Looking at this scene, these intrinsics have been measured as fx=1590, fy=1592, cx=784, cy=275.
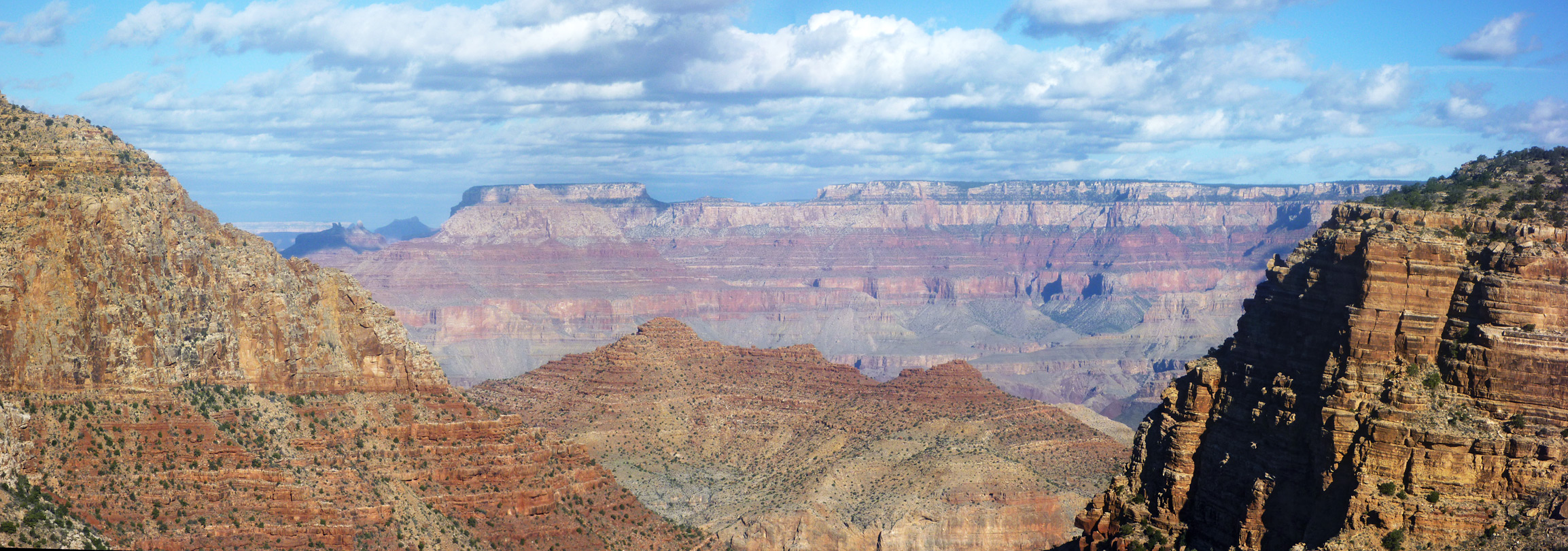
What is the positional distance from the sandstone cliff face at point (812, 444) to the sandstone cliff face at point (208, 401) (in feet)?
73.4

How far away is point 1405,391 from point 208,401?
5443cm

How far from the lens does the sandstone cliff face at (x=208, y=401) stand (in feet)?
225

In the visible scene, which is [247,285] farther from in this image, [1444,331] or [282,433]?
[1444,331]

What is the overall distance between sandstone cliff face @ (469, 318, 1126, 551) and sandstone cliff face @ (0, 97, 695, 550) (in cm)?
2238

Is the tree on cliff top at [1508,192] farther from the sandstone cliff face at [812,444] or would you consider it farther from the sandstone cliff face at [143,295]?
the sandstone cliff face at [143,295]

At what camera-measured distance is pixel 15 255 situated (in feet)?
228

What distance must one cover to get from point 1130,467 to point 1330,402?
49.0 feet

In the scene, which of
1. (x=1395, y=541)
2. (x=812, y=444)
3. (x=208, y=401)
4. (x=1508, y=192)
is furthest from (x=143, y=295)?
(x=812, y=444)

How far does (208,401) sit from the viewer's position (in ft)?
252

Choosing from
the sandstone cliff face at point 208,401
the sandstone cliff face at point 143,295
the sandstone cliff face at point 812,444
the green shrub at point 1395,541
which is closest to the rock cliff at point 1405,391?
the green shrub at point 1395,541

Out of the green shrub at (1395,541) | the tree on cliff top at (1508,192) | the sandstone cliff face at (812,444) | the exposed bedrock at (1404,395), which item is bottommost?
the sandstone cliff face at (812,444)

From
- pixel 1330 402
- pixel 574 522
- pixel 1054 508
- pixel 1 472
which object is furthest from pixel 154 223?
pixel 1054 508

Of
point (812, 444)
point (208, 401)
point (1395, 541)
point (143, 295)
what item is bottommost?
point (812, 444)

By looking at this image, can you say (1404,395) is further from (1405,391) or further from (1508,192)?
(1508,192)
